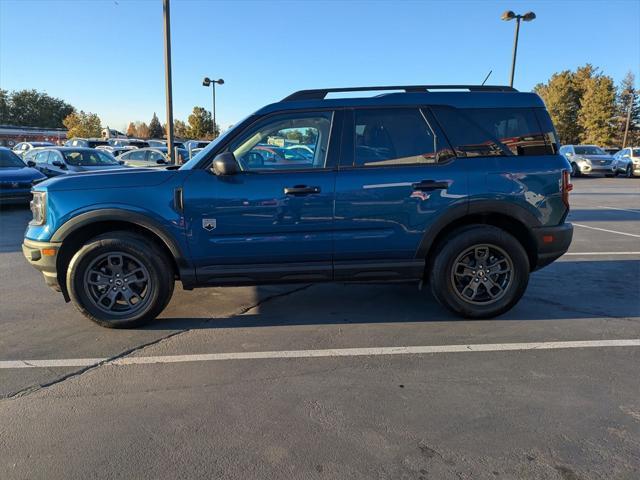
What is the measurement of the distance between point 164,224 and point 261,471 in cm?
245

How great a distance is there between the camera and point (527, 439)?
271 centimetres

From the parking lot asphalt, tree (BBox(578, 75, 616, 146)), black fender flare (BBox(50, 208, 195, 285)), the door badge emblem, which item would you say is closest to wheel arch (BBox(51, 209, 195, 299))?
black fender flare (BBox(50, 208, 195, 285))

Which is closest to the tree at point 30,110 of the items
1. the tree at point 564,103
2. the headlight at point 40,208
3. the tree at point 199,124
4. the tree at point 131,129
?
the tree at point 131,129

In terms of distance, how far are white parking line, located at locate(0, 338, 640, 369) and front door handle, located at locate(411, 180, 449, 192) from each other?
139 centimetres

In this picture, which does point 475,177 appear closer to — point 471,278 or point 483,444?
point 471,278

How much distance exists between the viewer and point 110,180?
4230 millimetres

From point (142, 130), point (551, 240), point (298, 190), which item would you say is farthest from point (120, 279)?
point (142, 130)

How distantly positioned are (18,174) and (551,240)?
12.3m

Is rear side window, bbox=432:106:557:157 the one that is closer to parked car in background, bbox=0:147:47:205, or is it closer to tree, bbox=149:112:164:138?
parked car in background, bbox=0:147:47:205

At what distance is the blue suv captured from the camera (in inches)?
166

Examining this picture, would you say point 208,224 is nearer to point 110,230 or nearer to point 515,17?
point 110,230

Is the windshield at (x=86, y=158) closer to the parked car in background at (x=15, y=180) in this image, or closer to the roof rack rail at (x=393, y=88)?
the parked car in background at (x=15, y=180)

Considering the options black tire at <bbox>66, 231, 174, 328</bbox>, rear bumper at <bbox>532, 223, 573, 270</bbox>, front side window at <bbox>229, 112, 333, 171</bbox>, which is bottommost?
black tire at <bbox>66, 231, 174, 328</bbox>

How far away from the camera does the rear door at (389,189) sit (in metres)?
4.30
